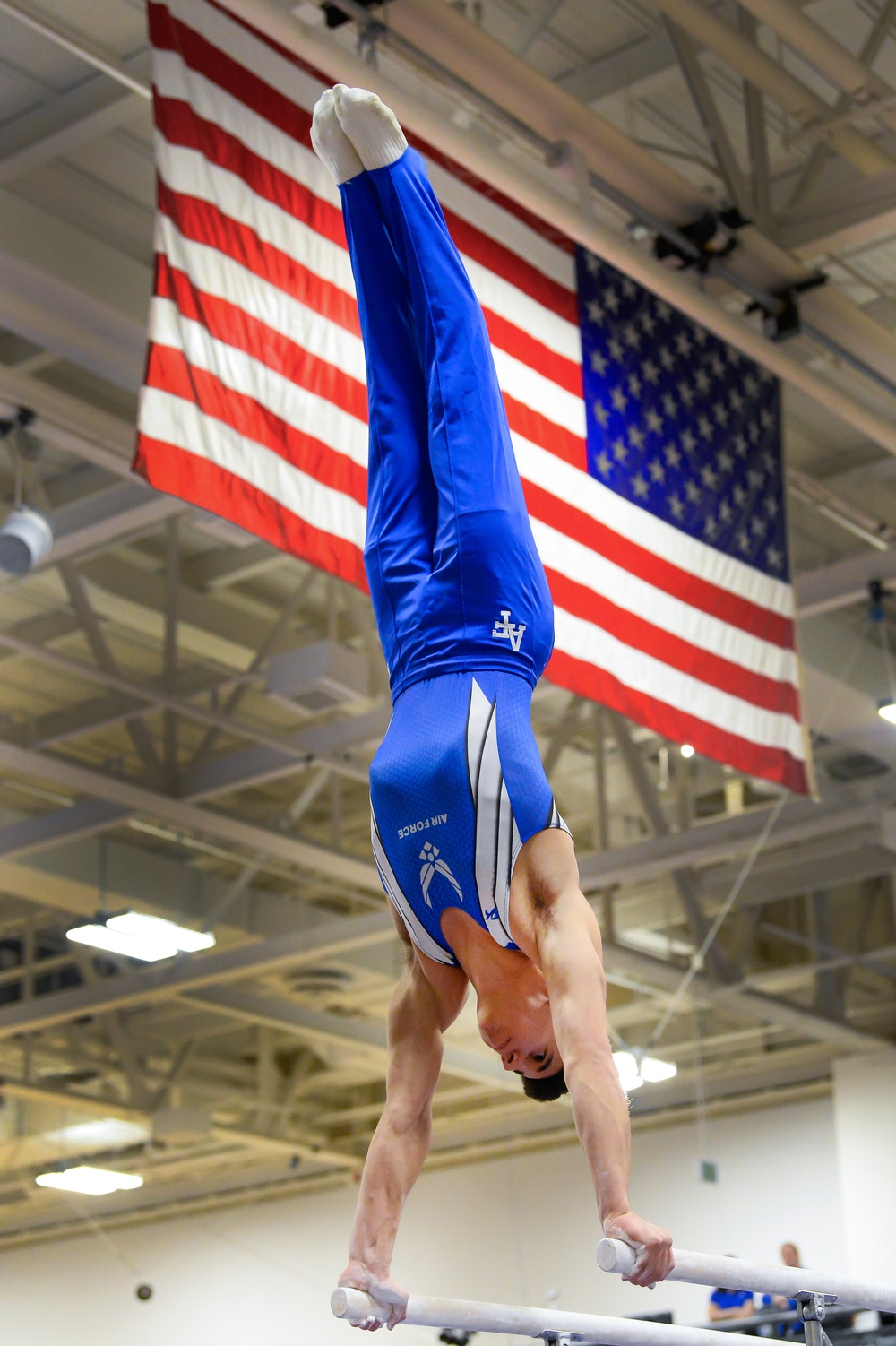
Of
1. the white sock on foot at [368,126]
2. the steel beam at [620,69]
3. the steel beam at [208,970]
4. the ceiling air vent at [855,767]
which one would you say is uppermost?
the steel beam at [620,69]

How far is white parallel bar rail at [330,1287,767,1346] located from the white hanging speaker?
4665mm


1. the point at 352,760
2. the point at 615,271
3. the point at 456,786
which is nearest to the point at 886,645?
the point at 352,760

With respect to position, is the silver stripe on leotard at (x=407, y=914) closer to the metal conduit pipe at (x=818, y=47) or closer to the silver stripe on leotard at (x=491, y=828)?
the silver stripe on leotard at (x=491, y=828)

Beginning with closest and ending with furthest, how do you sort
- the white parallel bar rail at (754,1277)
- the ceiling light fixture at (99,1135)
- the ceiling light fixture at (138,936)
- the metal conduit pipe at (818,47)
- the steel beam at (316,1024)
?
1. the white parallel bar rail at (754,1277)
2. the metal conduit pipe at (818,47)
3. the ceiling light fixture at (138,936)
4. the steel beam at (316,1024)
5. the ceiling light fixture at (99,1135)

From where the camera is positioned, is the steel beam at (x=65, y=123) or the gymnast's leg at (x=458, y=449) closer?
the gymnast's leg at (x=458, y=449)

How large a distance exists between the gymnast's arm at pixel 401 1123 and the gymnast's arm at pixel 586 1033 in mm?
264

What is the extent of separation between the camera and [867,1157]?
13359 millimetres

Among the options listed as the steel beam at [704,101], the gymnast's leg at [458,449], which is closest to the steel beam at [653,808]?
the steel beam at [704,101]

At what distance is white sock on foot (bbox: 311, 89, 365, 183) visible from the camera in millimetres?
2691

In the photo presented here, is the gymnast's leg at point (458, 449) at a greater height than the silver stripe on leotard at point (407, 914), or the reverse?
the gymnast's leg at point (458, 449)

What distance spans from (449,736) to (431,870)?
0.20m

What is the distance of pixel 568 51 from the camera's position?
7160mm

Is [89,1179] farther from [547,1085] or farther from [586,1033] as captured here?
[586,1033]

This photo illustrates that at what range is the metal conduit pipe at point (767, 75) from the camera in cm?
597
